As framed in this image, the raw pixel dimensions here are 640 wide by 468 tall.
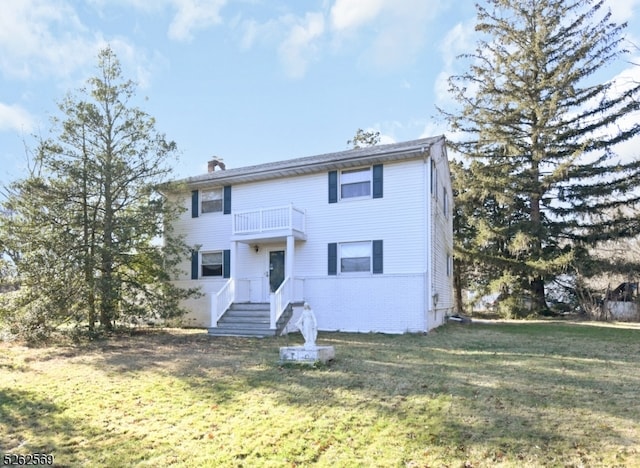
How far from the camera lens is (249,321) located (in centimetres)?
1262

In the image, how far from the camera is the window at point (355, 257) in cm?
1360

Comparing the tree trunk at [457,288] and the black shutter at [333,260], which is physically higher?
A: the black shutter at [333,260]

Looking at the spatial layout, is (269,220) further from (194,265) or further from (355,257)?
(194,265)

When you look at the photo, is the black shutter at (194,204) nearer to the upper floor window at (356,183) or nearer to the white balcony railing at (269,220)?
the white balcony railing at (269,220)

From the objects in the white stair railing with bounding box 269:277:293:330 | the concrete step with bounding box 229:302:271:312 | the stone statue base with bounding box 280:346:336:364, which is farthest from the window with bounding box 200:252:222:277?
the stone statue base with bounding box 280:346:336:364

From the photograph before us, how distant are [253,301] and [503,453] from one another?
11.5 meters

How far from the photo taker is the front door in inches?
576

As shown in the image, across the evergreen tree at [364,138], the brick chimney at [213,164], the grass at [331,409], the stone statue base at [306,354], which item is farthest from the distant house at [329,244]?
the evergreen tree at [364,138]

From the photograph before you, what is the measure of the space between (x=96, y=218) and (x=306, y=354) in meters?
8.93

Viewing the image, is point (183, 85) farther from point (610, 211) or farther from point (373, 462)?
point (610, 211)

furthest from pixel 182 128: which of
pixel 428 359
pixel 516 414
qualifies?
pixel 516 414

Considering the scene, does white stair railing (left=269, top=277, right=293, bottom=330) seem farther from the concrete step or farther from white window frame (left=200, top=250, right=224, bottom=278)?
white window frame (left=200, top=250, right=224, bottom=278)

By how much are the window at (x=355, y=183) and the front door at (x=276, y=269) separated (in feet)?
9.73

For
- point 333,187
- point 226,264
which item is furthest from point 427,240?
point 226,264
